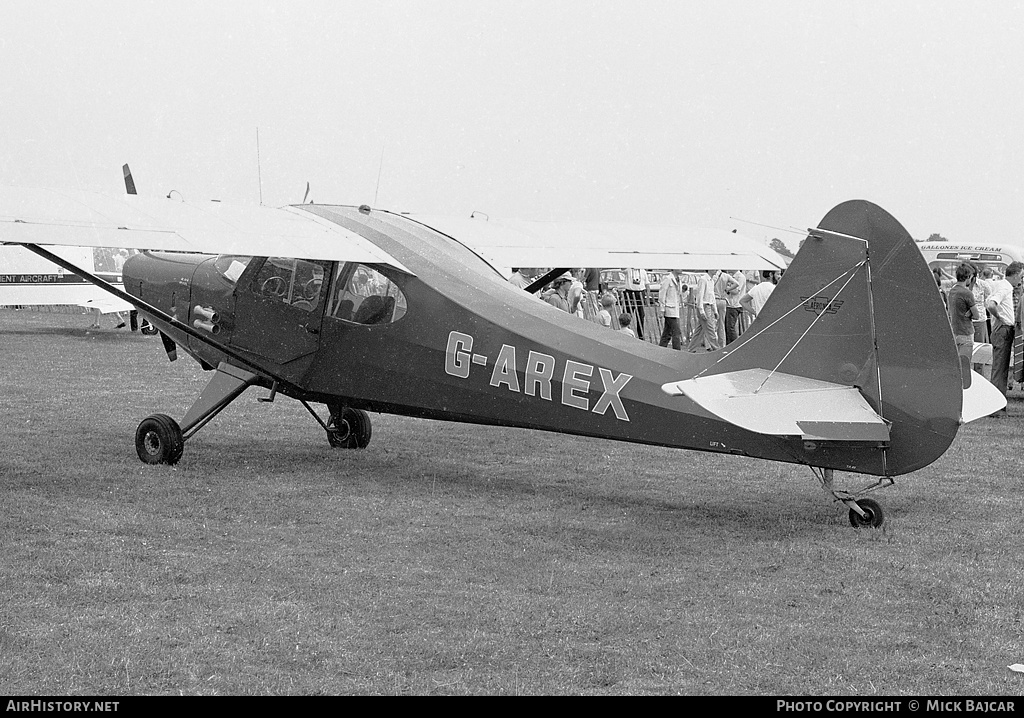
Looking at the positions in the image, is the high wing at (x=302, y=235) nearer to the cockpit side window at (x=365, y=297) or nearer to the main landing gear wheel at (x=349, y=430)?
the cockpit side window at (x=365, y=297)

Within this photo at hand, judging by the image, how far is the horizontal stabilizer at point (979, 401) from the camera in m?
7.12

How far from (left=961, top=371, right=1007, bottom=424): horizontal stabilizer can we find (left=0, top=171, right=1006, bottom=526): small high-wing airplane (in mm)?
21

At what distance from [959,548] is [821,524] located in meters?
0.87

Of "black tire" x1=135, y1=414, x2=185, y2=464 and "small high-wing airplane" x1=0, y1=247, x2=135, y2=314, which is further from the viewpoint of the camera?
"small high-wing airplane" x1=0, y1=247, x2=135, y2=314

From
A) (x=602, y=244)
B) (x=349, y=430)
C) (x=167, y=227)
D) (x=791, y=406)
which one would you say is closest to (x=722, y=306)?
(x=602, y=244)

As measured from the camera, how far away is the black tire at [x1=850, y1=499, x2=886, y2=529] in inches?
291

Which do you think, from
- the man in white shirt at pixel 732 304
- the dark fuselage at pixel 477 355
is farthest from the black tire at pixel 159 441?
the man in white shirt at pixel 732 304

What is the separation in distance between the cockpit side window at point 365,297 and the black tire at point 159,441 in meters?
1.64

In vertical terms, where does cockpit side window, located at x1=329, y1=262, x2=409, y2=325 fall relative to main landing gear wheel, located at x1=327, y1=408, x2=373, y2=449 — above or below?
above

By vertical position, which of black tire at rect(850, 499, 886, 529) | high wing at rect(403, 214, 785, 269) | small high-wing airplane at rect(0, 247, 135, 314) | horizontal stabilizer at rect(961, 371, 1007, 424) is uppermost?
high wing at rect(403, 214, 785, 269)

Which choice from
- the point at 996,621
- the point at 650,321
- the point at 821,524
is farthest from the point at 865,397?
the point at 650,321

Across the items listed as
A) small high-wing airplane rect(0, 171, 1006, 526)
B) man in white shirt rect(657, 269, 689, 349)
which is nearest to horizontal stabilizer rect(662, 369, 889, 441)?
small high-wing airplane rect(0, 171, 1006, 526)

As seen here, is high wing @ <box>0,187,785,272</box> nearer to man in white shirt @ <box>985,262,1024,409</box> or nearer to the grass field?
the grass field

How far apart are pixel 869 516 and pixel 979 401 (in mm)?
1006
